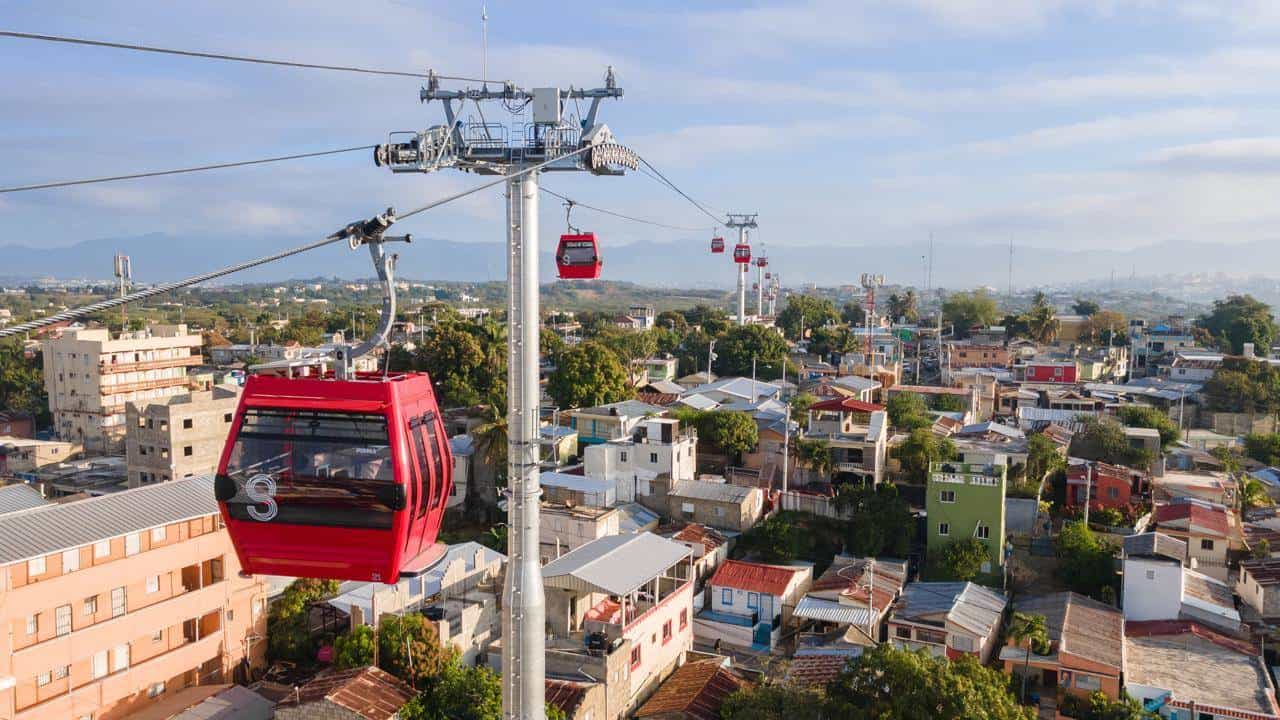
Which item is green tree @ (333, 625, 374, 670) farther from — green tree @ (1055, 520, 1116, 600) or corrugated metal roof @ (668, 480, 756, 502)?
green tree @ (1055, 520, 1116, 600)

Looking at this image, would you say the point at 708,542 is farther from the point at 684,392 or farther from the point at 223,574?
the point at 684,392

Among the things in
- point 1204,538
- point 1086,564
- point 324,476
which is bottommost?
point 1086,564

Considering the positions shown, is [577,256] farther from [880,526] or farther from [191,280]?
[880,526]

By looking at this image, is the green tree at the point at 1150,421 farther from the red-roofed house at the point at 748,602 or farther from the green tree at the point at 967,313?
the green tree at the point at 967,313

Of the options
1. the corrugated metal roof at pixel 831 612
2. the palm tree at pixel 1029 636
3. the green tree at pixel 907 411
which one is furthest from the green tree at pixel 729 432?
the palm tree at pixel 1029 636

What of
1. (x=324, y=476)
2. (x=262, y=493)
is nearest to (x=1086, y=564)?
(x=324, y=476)

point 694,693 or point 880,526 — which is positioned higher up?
point 880,526
